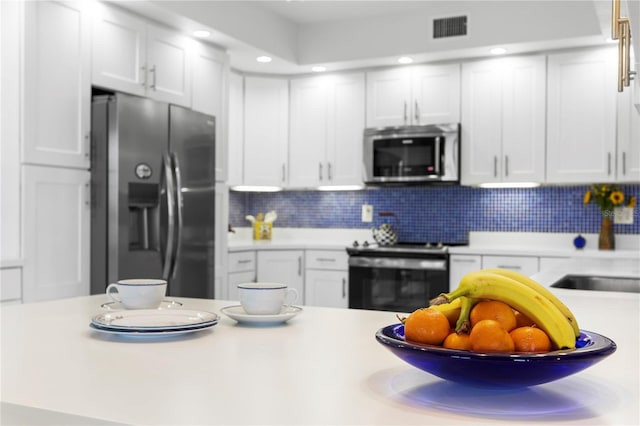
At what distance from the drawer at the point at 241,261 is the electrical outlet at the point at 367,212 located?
3.48ft

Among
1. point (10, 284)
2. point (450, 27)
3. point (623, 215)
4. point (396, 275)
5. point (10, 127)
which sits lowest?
point (396, 275)

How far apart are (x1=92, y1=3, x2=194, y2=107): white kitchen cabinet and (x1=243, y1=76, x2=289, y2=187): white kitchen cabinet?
1.12 meters

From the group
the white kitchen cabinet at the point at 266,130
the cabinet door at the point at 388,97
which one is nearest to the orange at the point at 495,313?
the cabinet door at the point at 388,97

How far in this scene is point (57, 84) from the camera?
342 centimetres

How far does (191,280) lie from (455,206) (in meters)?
2.32

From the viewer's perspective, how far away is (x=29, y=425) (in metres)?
0.81

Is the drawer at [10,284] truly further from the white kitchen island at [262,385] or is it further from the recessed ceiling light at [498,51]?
the recessed ceiling light at [498,51]

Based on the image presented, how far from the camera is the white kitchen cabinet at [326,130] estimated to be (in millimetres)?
5336

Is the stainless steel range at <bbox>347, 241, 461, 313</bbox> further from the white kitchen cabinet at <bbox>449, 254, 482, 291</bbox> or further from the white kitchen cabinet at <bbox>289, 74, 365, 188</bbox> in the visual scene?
the white kitchen cabinet at <bbox>289, 74, 365, 188</bbox>

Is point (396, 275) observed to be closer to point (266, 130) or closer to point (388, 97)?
point (388, 97)

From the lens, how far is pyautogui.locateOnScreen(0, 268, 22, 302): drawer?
303 centimetres

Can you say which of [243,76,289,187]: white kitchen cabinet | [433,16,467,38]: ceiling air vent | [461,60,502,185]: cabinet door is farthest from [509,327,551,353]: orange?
[243,76,289,187]: white kitchen cabinet

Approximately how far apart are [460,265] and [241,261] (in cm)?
161

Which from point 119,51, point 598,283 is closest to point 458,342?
point 598,283
